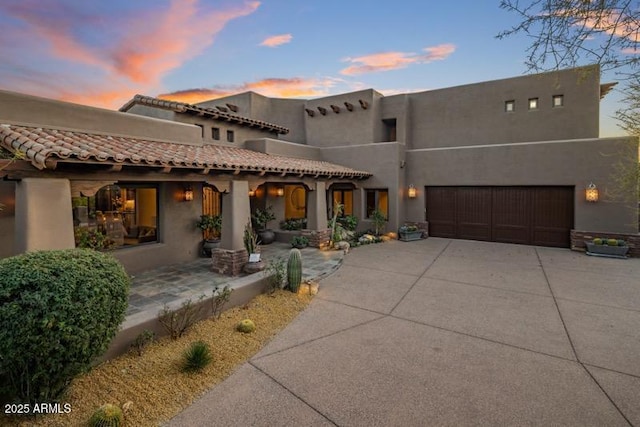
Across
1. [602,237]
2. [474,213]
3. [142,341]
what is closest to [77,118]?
[142,341]

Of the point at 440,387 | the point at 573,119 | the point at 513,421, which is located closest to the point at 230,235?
the point at 440,387

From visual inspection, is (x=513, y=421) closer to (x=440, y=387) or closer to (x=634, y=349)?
(x=440, y=387)

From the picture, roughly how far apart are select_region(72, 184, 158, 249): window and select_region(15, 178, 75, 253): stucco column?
273cm

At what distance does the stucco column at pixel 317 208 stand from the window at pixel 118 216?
6155mm

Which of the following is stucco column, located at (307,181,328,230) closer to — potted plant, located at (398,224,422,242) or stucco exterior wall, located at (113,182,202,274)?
potted plant, located at (398,224,422,242)

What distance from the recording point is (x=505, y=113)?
51.4 feet

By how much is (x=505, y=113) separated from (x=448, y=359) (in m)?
15.2

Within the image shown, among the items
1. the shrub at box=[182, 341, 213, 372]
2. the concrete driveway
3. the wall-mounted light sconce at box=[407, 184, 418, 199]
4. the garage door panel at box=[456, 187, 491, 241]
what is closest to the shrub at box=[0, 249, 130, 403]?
the shrub at box=[182, 341, 213, 372]

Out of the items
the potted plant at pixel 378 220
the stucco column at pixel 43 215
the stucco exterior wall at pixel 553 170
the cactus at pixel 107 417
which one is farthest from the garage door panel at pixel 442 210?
the cactus at pixel 107 417

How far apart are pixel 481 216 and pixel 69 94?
20530 millimetres

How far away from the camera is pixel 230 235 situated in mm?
9398

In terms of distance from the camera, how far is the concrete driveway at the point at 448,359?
3.65 metres

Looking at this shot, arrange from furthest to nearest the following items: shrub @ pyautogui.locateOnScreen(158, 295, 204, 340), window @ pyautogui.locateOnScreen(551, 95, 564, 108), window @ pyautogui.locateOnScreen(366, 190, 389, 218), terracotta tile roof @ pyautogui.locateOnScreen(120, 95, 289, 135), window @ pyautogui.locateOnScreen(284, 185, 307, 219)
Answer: window @ pyautogui.locateOnScreen(284, 185, 307, 219) → window @ pyautogui.locateOnScreen(366, 190, 389, 218) → window @ pyautogui.locateOnScreen(551, 95, 564, 108) → terracotta tile roof @ pyautogui.locateOnScreen(120, 95, 289, 135) → shrub @ pyautogui.locateOnScreen(158, 295, 204, 340)

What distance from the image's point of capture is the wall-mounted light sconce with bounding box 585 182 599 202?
12055 millimetres
